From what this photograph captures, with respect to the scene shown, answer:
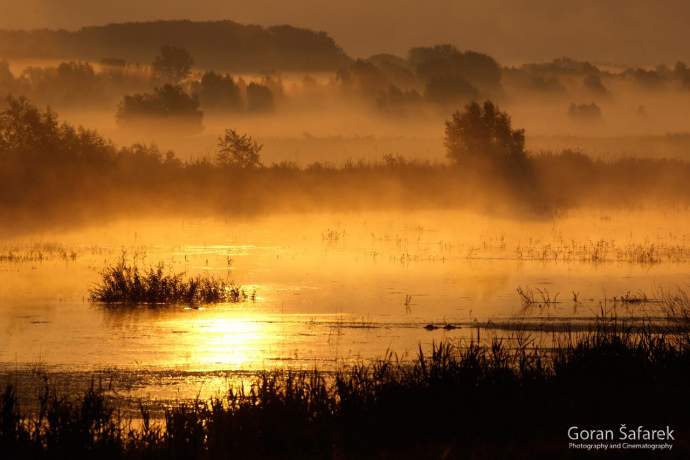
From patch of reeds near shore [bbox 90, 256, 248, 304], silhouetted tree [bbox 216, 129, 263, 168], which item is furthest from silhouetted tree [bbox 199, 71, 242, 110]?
patch of reeds near shore [bbox 90, 256, 248, 304]

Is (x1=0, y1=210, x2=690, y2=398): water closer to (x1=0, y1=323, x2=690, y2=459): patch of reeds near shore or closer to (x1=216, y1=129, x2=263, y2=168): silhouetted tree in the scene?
(x1=0, y1=323, x2=690, y2=459): patch of reeds near shore

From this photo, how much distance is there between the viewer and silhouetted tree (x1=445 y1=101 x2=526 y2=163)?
2682 inches

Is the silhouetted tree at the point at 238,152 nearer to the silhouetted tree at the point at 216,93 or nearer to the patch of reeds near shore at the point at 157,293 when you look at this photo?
the patch of reeds near shore at the point at 157,293

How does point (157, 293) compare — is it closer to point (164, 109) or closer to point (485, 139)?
point (485, 139)

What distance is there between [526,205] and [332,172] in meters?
9.25

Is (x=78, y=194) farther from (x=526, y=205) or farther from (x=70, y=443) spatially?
(x=70, y=443)

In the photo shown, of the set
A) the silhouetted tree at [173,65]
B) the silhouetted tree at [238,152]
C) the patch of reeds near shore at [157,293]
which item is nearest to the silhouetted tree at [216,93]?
the silhouetted tree at [173,65]

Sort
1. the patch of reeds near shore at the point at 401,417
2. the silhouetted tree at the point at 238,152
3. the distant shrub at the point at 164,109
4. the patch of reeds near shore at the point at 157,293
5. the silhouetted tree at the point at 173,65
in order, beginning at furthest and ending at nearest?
the silhouetted tree at the point at 173,65, the distant shrub at the point at 164,109, the silhouetted tree at the point at 238,152, the patch of reeds near shore at the point at 157,293, the patch of reeds near shore at the point at 401,417

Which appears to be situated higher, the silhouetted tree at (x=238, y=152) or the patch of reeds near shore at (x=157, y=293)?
the silhouetted tree at (x=238, y=152)

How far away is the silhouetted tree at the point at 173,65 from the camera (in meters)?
132

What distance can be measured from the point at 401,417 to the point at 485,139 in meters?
56.1

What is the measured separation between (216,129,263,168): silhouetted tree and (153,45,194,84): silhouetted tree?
2505 inches

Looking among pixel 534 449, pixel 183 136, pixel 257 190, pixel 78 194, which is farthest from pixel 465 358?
pixel 183 136

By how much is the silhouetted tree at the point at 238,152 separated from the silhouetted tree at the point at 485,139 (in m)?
9.71
